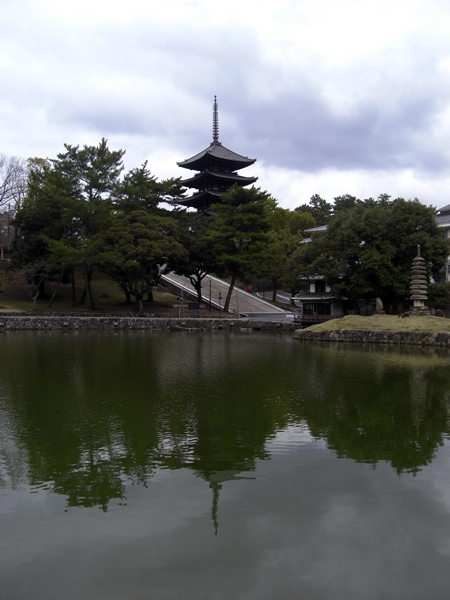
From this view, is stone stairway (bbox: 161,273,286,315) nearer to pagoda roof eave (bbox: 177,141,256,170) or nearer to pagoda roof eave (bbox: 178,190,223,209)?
→ pagoda roof eave (bbox: 178,190,223,209)

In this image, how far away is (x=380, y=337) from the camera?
30047mm

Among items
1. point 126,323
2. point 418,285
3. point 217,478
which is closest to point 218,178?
point 126,323

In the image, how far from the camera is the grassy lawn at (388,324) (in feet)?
95.9

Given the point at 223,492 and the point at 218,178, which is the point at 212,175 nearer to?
the point at 218,178

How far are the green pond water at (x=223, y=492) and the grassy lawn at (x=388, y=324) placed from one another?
53.6ft

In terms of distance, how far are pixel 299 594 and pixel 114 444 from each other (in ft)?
15.8

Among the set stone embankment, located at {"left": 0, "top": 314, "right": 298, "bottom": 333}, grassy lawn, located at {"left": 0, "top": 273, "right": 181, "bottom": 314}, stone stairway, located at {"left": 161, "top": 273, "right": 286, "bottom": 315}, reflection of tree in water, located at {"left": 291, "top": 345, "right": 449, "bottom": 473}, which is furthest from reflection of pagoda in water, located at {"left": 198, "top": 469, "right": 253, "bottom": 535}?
stone stairway, located at {"left": 161, "top": 273, "right": 286, "bottom": 315}

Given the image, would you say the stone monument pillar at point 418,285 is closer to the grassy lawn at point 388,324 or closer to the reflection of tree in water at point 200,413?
the grassy lawn at point 388,324

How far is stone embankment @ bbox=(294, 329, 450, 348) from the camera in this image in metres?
27.8

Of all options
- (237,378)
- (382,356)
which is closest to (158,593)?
(237,378)

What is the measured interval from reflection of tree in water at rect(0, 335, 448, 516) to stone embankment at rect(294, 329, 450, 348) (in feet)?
25.4

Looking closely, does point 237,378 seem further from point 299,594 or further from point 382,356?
point 299,594

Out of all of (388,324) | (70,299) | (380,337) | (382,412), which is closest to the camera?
(382,412)

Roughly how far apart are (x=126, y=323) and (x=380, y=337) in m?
19.2
